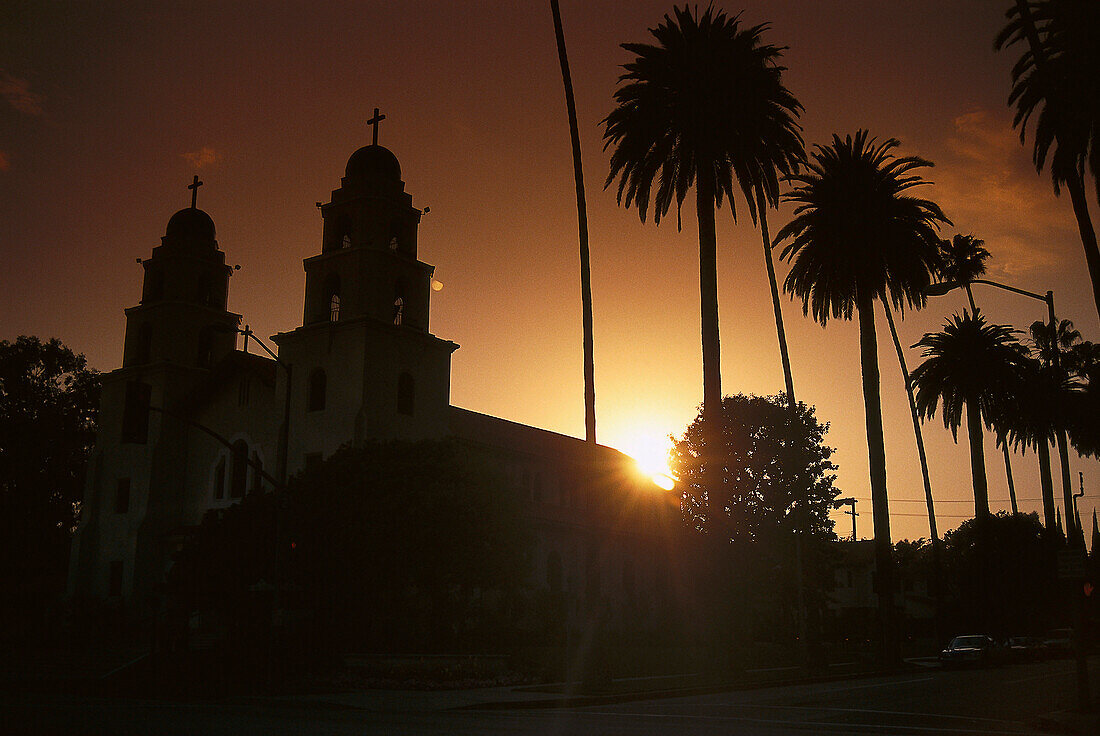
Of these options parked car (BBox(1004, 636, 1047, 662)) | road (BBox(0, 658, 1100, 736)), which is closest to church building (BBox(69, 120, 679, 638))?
parked car (BBox(1004, 636, 1047, 662))

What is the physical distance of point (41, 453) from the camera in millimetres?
72375

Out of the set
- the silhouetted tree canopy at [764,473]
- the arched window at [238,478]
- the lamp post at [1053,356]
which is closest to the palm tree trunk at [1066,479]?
the lamp post at [1053,356]

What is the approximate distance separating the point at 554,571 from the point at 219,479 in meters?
20.4

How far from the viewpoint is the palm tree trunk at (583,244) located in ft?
148

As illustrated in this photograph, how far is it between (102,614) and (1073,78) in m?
51.8

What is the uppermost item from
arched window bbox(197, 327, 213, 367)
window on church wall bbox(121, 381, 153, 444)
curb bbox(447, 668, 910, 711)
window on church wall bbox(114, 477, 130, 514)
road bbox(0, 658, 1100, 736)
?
arched window bbox(197, 327, 213, 367)

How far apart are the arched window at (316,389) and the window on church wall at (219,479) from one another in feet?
26.7

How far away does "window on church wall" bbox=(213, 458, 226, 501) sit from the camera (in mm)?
56716

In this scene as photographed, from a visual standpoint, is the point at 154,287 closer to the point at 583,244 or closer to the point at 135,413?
the point at 583,244

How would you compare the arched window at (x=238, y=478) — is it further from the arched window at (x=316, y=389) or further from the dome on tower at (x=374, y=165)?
the dome on tower at (x=374, y=165)

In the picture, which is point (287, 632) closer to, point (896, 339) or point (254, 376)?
point (254, 376)

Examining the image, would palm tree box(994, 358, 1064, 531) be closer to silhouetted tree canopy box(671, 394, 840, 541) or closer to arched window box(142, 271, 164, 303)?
silhouetted tree canopy box(671, 394, 840, 541)

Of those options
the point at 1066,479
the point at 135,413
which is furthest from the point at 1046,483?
the point at 135,413

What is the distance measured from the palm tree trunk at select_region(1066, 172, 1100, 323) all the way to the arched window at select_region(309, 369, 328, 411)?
3590cm
